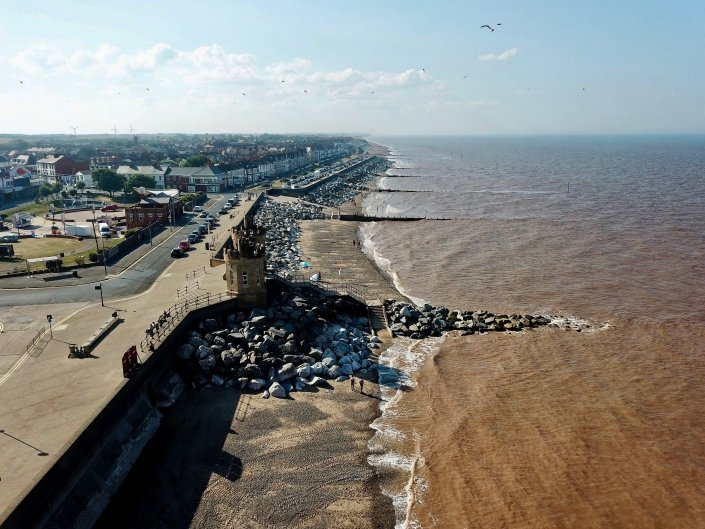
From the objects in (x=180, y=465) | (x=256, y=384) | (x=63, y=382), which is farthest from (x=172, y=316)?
(x=180, y=465)

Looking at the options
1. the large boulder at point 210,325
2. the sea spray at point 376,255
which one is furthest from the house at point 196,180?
the large boulder at point 210,325

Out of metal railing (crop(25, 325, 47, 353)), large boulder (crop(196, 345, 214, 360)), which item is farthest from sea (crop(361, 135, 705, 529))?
metal railing (crop(25, 325, 47, 353))

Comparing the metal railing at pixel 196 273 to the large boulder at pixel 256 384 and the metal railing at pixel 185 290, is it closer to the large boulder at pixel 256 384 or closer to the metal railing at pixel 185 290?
the metal railing at pixel 185 290

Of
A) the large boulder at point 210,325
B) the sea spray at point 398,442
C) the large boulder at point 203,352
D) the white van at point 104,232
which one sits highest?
the white van at point 104,232

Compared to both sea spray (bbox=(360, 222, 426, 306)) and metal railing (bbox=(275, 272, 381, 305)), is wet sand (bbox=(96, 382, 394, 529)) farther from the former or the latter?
sea spray (bbox=(360, 222, 426, 306))

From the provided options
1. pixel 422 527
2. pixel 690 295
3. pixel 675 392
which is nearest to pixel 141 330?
pixel 422 527

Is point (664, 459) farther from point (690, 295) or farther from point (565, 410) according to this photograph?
point (690, 295)

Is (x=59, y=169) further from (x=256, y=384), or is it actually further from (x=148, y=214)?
(x=256, y=384)
